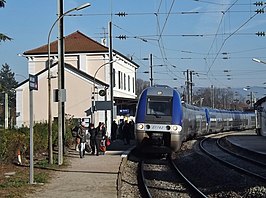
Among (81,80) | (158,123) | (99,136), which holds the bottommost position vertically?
(99,136)

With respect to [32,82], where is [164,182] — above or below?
below

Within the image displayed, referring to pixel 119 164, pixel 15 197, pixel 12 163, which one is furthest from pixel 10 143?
pixel 15 197

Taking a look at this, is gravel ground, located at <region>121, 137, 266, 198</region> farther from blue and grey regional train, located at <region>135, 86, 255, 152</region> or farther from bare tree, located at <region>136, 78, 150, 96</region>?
bare tree, located at <region>136, 78, 150, 96</region>

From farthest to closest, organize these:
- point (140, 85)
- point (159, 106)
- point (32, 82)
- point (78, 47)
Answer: point (140, 85) → point (78, 47) → point (159, 106) → point (32, 82)

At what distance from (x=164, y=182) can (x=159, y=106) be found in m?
6.74

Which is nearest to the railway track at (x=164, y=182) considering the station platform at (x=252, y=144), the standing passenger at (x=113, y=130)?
the station platform at (x=252, y=144)

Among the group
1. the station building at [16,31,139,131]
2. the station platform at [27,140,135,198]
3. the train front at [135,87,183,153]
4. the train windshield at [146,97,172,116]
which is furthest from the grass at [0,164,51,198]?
the station building at [16,31,139,131]

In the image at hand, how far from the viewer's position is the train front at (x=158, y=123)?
73.9ft

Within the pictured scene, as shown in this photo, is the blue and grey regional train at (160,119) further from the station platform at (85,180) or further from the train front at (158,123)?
the station platform at (85,180)

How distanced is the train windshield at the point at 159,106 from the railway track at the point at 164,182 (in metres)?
2.21

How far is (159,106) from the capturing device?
76.1ft

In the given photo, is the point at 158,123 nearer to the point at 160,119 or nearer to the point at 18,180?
the point at 160,119

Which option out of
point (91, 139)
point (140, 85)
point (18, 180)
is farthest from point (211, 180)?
point (140, 85)

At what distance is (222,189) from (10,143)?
26.8 ft
